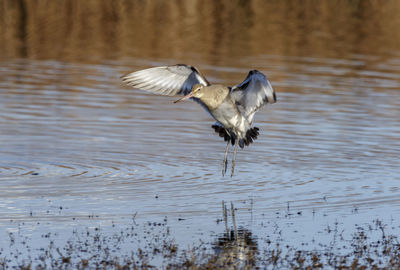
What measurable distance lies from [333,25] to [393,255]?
2743cm

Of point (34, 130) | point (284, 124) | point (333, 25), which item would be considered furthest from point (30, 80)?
point (333, 25)

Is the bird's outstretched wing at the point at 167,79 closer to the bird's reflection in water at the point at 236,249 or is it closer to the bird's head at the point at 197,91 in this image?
the bird's head at the point at 197,91

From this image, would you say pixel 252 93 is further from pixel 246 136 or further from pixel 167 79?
pixel 167 79

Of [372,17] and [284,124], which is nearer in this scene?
[284,124]

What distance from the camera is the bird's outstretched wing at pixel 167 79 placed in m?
11.6

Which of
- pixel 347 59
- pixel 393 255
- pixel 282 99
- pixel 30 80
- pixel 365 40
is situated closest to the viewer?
pixel 393 255

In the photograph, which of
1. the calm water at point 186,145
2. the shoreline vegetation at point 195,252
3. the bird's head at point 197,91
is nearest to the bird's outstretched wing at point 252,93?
the bird's head at point 197,91

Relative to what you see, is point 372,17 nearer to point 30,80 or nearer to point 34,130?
point 30,80

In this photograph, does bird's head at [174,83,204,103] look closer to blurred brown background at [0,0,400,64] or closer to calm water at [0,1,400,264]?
calm water at [0,1,400,264]

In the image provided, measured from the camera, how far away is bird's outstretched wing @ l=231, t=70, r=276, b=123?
11211 mm

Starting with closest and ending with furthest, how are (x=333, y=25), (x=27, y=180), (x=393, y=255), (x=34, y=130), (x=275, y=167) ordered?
(x=393, y=255), (x=27, y=180), (x=275, y=167), (x=34, y=130), (x=333, y=25)

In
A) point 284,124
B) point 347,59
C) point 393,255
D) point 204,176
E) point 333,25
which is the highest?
point 333,25

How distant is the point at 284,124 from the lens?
17.0 metres

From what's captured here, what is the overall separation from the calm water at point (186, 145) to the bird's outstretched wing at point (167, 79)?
51.0 inches
